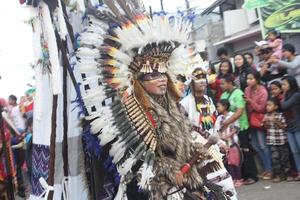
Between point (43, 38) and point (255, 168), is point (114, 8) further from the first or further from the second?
point (255, 168)

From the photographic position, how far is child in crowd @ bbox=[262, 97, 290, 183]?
617 centimetres

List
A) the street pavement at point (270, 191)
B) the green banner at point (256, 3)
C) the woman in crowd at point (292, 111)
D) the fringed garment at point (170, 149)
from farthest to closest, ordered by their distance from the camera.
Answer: the green banner at point (256, 3) < the woman in crowd at point (292, 111) < the street pavement at point (270, 191) < the fringed garment at point (170, 149)

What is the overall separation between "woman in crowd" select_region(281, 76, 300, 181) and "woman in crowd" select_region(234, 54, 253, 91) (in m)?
0.75

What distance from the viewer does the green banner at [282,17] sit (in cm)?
898

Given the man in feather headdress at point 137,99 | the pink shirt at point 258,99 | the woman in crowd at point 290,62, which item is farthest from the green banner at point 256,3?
the man in feather headdress at point 137,99

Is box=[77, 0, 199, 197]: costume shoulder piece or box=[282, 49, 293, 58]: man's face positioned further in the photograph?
box=[282, 49, 293, 58]: man's face

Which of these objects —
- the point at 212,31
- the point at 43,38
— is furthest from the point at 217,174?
the point at 212,31

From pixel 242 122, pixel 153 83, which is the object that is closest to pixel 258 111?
pixel 242 122

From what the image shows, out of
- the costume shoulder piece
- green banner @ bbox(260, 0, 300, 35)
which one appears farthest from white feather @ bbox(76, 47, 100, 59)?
green banner @ bbox(260, 0, 300, 35)

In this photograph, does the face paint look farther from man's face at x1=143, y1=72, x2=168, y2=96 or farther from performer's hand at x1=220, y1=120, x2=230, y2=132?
performer's hand at x1=220, y1=120, x2=230, y2=132

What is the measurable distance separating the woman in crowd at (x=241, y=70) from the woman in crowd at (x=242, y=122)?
207mm

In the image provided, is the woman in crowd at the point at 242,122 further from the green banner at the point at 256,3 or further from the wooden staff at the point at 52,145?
the wooden staff at the point at 52,145

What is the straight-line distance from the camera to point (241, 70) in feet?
22.6

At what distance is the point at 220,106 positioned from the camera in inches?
253
